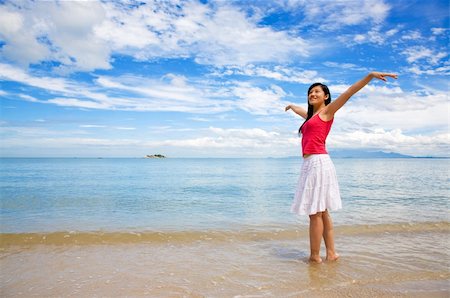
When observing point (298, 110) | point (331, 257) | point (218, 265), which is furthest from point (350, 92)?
point (218, 265)

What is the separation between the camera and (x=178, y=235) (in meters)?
6.99

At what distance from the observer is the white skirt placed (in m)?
4.63

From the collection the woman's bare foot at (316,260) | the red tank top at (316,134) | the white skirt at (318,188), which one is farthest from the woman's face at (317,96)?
the woman's bare foot at (316,260)

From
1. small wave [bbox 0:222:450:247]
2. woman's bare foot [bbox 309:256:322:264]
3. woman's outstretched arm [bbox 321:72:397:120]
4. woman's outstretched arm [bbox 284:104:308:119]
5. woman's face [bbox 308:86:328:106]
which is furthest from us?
small wave [bbox 0:222:450:247]

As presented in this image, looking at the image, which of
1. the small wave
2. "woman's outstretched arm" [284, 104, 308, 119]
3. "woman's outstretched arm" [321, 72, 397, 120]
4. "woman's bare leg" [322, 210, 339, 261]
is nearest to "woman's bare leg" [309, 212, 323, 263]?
"woman's bare leg" [322, 210, 339, 261]

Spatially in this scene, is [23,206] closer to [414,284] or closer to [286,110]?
[286,110]

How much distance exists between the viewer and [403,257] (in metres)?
5.28

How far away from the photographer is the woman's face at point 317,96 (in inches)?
187

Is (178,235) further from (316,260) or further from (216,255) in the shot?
(316,260)

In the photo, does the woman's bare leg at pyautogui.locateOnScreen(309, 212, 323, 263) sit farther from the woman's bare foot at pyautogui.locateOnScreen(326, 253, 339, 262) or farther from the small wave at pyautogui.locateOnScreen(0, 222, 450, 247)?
the small wave at pyautogui.locateOnScreen(0, 222, 450, 247)

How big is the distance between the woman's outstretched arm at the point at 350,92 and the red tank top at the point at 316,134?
0.46 feet

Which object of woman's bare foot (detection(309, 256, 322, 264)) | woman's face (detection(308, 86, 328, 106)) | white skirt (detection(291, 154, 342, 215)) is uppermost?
woman's face (detection(308, 86, 328, 106))

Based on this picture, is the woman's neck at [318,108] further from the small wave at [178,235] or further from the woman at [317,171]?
the small wave at [178,235]

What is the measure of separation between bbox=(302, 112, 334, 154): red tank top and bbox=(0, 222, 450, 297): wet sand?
5.64 feet
